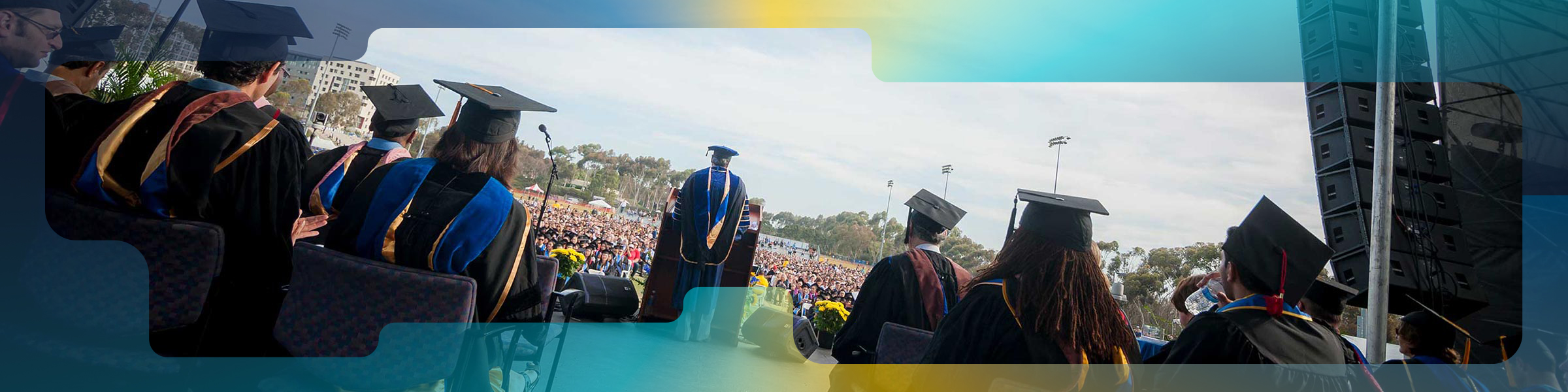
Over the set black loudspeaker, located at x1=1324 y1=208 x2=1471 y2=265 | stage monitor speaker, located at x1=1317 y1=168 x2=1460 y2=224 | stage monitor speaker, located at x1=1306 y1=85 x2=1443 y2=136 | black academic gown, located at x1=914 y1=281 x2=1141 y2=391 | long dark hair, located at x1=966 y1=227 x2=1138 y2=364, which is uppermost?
stage monitor speaker, located at x1=1306 y1=85 x2=1443 y2=136

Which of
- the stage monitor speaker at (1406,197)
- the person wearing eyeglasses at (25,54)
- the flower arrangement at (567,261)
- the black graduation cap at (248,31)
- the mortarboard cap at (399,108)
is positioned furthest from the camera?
the stage monitor speaker at (1406,197)

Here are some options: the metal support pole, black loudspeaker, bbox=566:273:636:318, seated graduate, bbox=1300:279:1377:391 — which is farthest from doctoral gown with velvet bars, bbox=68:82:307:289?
the metal support pole

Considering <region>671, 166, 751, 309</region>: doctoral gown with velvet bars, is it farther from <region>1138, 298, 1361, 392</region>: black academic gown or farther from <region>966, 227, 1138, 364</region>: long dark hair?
<region>1138, 298, 1361, 392</region>: black academic gown

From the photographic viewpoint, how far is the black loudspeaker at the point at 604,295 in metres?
3.50

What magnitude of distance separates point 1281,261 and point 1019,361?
2.68ft

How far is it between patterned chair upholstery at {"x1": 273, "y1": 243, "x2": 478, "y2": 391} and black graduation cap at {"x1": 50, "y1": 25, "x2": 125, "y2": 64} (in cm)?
120

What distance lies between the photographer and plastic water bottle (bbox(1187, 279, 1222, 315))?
2557mm

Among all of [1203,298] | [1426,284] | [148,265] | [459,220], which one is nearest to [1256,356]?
[1203,298]

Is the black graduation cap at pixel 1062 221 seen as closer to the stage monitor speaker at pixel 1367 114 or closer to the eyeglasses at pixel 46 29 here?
the eyeglasses at pixel 46 29

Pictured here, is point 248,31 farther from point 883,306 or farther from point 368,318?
point 883,306

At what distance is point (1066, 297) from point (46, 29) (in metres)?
2.74

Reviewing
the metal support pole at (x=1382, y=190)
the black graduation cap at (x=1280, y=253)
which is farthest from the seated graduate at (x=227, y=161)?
the metal support pole at (x=1382, y=190)

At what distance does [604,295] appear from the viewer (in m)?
3.63

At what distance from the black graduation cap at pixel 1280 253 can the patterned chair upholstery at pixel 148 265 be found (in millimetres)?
2555
